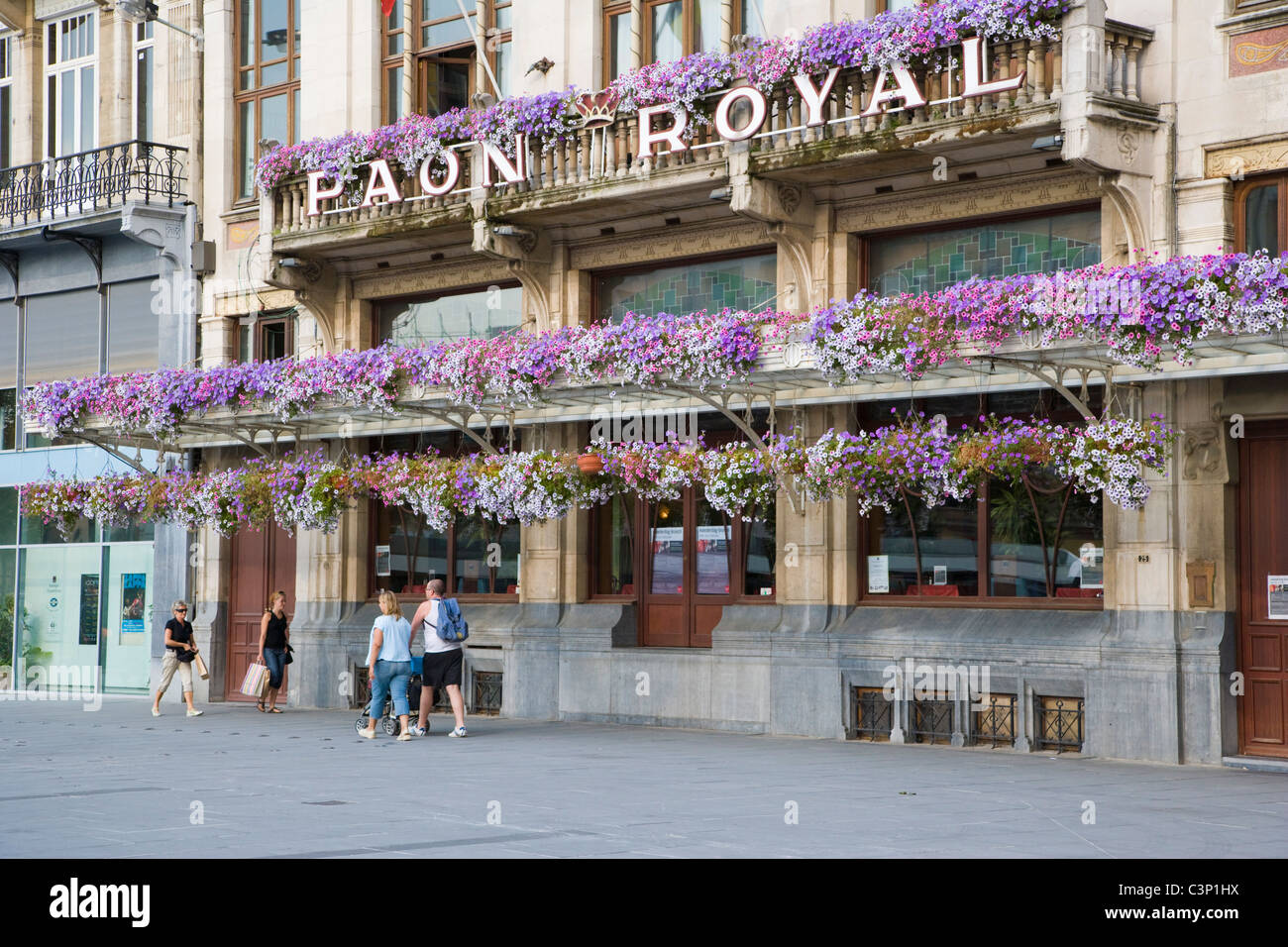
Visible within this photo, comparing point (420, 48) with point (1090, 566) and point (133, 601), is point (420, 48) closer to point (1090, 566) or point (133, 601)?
point (133, 601)

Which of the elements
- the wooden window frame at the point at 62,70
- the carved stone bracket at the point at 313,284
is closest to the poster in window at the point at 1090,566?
the carved stone bracket at the point at 313,284

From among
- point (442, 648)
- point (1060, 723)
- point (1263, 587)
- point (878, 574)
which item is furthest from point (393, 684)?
point (1263, 587)

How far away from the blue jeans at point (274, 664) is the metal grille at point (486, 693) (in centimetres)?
275

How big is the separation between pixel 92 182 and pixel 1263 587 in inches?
792

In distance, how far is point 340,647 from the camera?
24.9 m

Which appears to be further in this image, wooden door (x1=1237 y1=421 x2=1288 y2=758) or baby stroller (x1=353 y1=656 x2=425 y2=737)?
baby stroller (x1=353 y1=656 x2=425 y2=737)

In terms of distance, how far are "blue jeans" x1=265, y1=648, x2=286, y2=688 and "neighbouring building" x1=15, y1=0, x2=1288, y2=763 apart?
3.54 ft

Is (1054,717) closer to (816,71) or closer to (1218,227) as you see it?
(1218,227)

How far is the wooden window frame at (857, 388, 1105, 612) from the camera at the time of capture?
60.3 ft

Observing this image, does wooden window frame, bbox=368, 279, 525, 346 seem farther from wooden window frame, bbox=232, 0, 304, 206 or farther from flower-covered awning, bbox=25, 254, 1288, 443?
wooden window frame, bbox=232, 0, 304, 206

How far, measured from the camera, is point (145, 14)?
2781 centimetres

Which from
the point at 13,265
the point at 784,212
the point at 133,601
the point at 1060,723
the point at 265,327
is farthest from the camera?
the point at 13,265

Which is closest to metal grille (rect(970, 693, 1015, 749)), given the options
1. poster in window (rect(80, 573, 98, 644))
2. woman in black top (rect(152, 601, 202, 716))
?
woman in black top (rect(152, 601, 202, 716))
